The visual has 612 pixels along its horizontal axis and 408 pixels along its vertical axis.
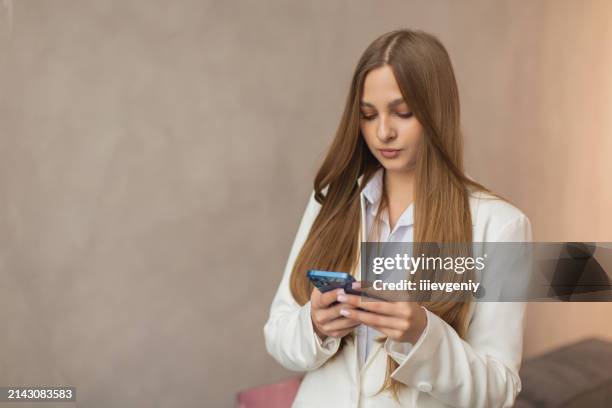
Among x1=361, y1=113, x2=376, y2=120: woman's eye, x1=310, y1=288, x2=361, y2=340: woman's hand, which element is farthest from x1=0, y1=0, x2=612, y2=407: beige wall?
x1=310, y1=288, x2=361, y2=340: woman's hand

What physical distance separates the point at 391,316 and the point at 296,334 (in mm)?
359

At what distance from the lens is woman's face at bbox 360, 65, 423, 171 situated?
1.58 m

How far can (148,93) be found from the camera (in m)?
2.52

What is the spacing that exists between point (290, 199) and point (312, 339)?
124 centimetres

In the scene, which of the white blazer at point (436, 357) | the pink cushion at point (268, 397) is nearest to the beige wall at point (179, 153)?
the pink cushion at point (268, 397)

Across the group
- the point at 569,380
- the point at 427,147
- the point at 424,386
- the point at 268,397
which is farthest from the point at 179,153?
the point at 569,380

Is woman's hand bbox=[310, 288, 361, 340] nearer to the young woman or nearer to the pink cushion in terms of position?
the young woman

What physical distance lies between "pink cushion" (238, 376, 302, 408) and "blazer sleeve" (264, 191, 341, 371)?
0.81 ft

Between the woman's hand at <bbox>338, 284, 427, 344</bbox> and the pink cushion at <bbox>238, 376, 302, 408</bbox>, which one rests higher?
the woman's hand at <bbox>338, 284, 427, 344</bbox>

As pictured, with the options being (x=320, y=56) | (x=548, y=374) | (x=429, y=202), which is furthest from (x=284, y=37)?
(x=548, y=374)

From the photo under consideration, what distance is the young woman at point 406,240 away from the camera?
4.83 feet

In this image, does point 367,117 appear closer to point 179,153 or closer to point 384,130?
point 384,130

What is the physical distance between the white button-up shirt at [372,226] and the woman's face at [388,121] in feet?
0.43

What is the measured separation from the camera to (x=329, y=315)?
152 cm
